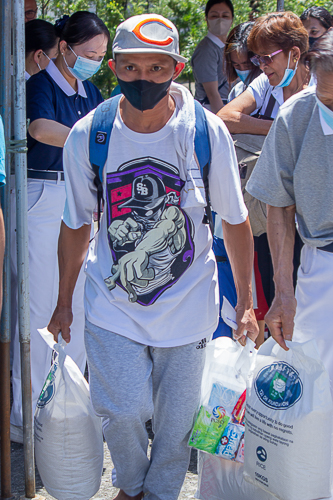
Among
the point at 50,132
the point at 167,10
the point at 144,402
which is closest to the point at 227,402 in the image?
the point at 144,402

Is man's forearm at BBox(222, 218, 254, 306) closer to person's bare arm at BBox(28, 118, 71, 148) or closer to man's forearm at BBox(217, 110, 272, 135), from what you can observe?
person's bare arm at BBox(28, 118, 71, 148)

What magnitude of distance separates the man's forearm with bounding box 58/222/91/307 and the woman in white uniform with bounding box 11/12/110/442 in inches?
29.1

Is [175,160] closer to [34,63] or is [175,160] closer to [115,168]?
[115,168]

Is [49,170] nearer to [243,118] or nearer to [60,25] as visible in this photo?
[60,25]

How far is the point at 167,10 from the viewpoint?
41.0ft

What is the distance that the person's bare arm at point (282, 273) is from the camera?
2.29 meters

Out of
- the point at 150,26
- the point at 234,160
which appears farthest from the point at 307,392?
the point at 150,26

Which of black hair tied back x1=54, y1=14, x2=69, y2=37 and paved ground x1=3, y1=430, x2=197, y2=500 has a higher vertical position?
black hair tied back x1=54, y1=14, x2=69, y2=37

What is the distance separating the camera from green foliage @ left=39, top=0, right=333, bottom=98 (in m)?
11.7

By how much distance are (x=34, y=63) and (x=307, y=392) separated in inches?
99.4

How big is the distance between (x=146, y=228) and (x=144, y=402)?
65 cm

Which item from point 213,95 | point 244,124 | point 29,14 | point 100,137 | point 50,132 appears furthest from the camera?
point 213,95

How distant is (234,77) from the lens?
155 inches

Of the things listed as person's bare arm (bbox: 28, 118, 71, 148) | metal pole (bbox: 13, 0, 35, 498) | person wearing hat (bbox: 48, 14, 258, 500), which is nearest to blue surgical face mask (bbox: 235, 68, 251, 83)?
person's bare arm (bbox: 28, 118, 71, 148)
